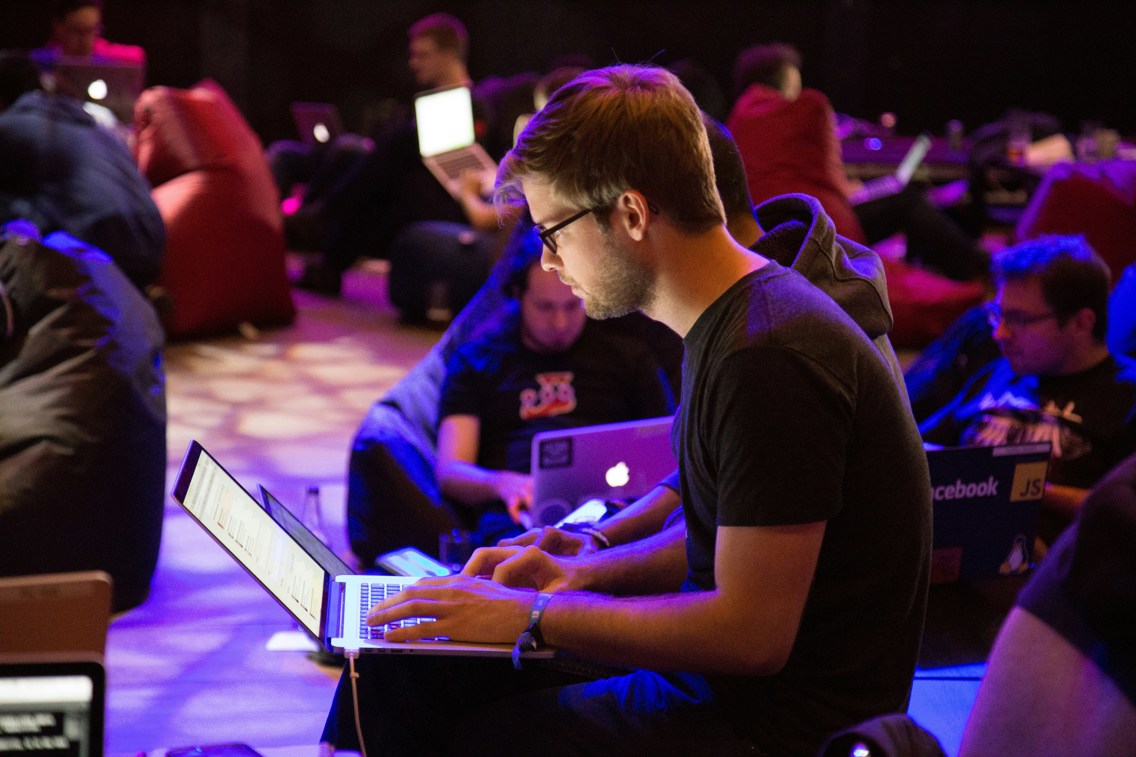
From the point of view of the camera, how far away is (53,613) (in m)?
1.19

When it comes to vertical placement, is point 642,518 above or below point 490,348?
above

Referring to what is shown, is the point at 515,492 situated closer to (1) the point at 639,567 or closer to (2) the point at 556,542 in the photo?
(2) the point at 556,542

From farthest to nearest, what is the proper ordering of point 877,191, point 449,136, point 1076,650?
point 877,191
point 449,136
point 1076,650

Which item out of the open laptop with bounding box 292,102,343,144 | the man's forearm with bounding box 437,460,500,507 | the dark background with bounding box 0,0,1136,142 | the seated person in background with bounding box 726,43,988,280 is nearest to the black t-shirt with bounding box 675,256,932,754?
the man's forearm with bounding box 437,460,500,507

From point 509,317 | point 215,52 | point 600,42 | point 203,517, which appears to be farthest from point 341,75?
point 203,517

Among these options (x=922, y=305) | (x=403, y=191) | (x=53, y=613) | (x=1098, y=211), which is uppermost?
(x=53, y=613)

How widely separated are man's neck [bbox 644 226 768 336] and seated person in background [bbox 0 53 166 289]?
407 cm

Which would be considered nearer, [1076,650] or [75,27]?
[1076,650]

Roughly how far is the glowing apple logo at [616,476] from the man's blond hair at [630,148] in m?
1.12

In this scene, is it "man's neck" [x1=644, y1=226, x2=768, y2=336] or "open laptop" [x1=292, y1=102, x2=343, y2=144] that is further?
"open laptop" [x1=292, y1=102, x2=343, y2=144]

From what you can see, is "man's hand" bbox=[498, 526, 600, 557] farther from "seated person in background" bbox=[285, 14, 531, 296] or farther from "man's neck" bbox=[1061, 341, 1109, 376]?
"seated person in background" bbox=[285, 14, 531, 296]

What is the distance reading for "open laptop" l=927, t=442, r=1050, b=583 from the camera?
2508 millimetres

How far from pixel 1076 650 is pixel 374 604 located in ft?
2.98

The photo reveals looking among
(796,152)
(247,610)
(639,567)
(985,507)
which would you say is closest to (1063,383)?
(985,507)
